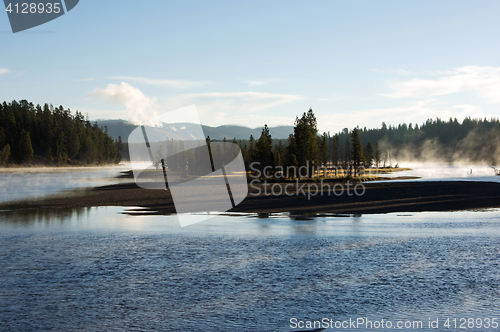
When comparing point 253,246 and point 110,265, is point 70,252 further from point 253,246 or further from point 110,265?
point 253,246

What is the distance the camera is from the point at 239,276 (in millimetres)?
14930

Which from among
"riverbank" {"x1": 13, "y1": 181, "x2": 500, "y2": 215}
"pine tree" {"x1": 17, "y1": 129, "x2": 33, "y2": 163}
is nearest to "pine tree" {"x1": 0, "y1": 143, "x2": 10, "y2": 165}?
"pine tree" {"x1": 17, "y1": 129, "x2": 33, "y2": 163}

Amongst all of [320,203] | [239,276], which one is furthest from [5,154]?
[239,276]

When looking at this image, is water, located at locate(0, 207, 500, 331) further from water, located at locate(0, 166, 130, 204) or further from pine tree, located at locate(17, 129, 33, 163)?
pine tree, located at locate(17, 129, 33, 163)

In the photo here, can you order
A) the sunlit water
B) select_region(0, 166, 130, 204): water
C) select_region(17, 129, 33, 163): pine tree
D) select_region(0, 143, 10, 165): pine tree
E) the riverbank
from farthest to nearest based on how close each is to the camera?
select_region(17, 129, 33, 163): pine tree, select_region(0, 143, 10, 165): pine tree, select_region(0, 166, 130, 204): water, the riverbank, the sunlit water

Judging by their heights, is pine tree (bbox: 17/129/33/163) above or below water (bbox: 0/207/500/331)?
above

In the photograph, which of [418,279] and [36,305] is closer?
[36,305]

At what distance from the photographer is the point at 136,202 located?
45.5 meters

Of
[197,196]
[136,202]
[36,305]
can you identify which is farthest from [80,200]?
[36,305]

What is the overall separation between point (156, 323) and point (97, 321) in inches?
69.6

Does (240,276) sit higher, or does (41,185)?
(41,185)

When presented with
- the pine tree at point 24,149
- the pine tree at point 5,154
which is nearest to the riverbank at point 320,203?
the pine tree at point 5,154

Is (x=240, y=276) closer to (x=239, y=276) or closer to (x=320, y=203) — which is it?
(x=239, y=276)

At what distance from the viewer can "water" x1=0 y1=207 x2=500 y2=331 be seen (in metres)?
11.1
